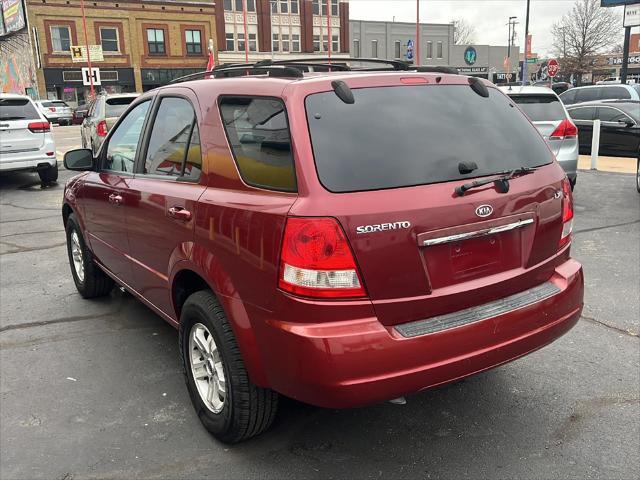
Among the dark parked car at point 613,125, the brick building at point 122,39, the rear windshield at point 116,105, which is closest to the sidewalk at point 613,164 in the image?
the dark parked car at point 613,125

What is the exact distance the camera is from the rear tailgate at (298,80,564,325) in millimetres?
2352

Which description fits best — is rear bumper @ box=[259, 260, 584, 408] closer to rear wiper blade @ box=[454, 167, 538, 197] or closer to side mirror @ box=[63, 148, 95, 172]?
rear wiper blade @ box=[454, 167, 538, 197]

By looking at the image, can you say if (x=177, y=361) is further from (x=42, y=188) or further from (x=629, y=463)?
(x=42, y=188)

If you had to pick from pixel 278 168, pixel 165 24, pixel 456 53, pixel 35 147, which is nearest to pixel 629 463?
pixel 278 168

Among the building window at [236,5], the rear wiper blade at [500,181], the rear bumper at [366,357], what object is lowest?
the rear bumper at [366,357]

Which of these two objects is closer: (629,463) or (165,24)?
(629,463)

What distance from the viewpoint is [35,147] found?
11383mm

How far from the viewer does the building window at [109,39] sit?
162 ft

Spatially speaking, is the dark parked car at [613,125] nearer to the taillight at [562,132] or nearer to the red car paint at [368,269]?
the taillight at [562,132]

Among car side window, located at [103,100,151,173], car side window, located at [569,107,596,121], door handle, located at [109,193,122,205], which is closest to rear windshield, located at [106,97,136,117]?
car side window, located at [103,100,151,173]

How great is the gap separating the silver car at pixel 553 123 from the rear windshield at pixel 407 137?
5.91 metres

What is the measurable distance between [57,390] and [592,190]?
912cm

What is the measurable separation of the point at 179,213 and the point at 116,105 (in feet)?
39.7

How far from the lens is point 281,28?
61.1 metres
